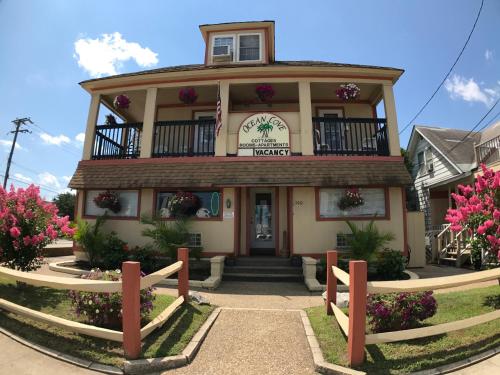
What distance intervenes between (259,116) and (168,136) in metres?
3.45

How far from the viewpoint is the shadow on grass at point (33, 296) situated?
5800 millimetres

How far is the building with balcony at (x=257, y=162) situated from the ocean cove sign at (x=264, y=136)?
0.11 feet

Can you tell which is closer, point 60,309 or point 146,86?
point 60,309

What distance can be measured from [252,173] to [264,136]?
1443 mm

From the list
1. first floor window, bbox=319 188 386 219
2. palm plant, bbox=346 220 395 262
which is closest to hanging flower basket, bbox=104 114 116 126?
first floor window, bbox=319 188 386 219

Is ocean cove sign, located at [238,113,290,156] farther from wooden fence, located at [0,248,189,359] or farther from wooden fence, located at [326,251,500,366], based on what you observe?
wooden fence, located at [326,251,500,366]

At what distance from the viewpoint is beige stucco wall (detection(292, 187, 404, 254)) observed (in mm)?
10398

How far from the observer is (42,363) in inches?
155

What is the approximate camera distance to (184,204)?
34.8 ft

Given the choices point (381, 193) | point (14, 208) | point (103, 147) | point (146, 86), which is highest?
point (146, 86)

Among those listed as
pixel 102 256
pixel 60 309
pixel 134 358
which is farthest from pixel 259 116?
pixel 134 358

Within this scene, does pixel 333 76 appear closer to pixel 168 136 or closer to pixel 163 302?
pixel 168 136

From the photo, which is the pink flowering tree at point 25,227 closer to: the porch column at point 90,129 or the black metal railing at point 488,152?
the porch column at point 90,129

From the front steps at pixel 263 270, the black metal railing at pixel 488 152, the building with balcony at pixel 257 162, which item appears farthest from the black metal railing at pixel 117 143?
the black metal railing at pixel 488 152
